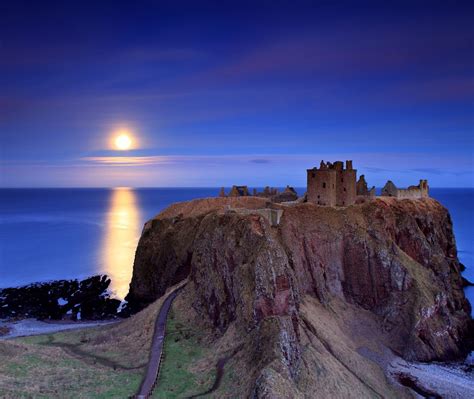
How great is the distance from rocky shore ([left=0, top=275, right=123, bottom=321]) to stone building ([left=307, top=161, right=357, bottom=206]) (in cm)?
3477

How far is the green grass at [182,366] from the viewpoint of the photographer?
1494 inches

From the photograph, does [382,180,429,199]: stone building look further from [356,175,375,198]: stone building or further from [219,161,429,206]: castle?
[219,161,429,206]: castle

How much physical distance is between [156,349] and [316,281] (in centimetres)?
2194

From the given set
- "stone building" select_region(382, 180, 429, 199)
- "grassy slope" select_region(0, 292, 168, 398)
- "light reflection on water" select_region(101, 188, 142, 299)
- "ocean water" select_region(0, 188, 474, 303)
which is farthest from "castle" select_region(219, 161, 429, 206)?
"light reflection on water" select_region(101, 188, 142, 299)

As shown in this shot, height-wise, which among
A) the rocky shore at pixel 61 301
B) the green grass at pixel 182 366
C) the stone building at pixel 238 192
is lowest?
the rocky shore at pixel 61 301

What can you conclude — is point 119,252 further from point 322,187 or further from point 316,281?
point 316,281

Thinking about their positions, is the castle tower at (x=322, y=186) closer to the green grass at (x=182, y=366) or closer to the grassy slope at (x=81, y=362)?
the grassy slope at (x=81, y=362)

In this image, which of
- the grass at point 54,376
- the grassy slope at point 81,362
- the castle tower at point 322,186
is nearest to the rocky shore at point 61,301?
the grassy slope at point 81,362

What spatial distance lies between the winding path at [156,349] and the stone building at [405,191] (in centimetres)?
3790

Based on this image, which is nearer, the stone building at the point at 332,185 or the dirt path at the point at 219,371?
the dirt path at the point at 219,371

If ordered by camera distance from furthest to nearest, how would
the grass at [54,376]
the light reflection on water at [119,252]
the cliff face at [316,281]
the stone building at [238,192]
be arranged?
the light reflection on water at [119,252] < the stone building at [238,192] < the cliff face at [316,281] < the grass at [54,376]

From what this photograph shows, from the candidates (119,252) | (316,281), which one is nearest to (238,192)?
(316,281)

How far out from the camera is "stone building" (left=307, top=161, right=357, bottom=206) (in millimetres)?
63156

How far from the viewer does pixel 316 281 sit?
5659cm
